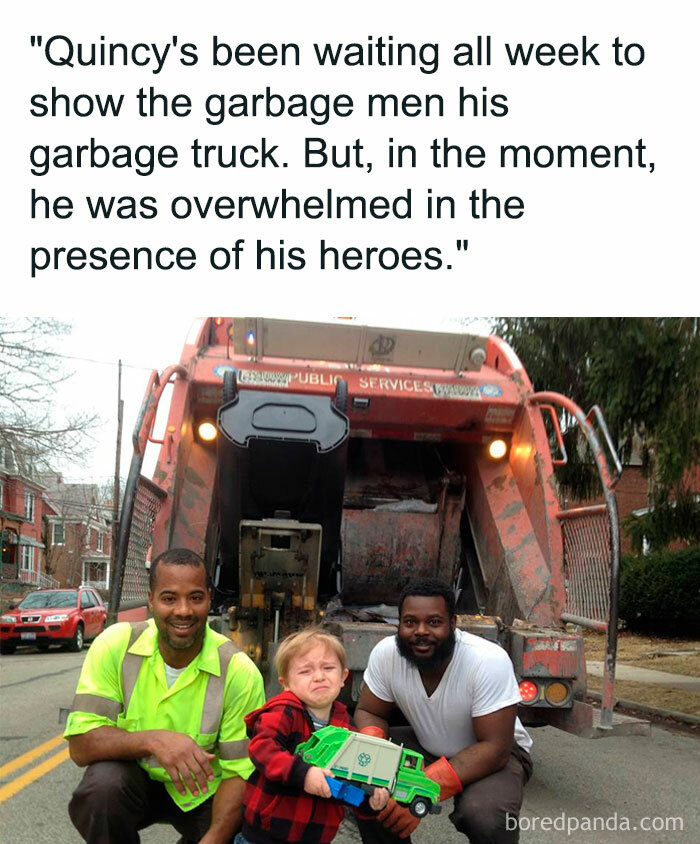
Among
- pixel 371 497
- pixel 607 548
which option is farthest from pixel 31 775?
pixel 607 548

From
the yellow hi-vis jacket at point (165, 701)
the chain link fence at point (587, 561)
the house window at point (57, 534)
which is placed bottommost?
the house window at point (57, 534)

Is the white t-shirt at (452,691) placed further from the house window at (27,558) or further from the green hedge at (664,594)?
the house window at (27,558)

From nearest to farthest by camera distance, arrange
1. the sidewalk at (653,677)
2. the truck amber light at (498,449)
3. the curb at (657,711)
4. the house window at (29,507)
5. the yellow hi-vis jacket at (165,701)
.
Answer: the yellow hi-vis jacket at (165,701) < the truck amber light at (498,449) < the curb at (657,711) < the sidewalk at (653,677) < the house window at (29,507)

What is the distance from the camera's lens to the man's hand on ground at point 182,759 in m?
2.80

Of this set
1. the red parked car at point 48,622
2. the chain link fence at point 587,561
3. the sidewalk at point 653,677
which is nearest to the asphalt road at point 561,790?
the chain link fence at point 587,561

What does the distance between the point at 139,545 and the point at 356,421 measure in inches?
66.5

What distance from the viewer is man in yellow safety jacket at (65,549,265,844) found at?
9.28 ft

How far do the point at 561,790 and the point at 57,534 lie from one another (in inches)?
2029

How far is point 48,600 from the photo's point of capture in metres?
16.8

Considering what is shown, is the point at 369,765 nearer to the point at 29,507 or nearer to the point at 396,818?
the point at 396,818

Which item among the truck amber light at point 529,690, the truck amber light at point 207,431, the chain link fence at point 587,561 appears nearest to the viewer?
the truck amber light at point 529,690

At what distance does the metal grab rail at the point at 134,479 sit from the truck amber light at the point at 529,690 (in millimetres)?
2029

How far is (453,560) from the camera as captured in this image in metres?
6.36

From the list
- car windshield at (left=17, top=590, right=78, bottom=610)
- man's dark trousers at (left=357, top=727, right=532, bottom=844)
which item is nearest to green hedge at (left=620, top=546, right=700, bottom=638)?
car windshield at (left=17, top=590, right=78, bottom=610)
